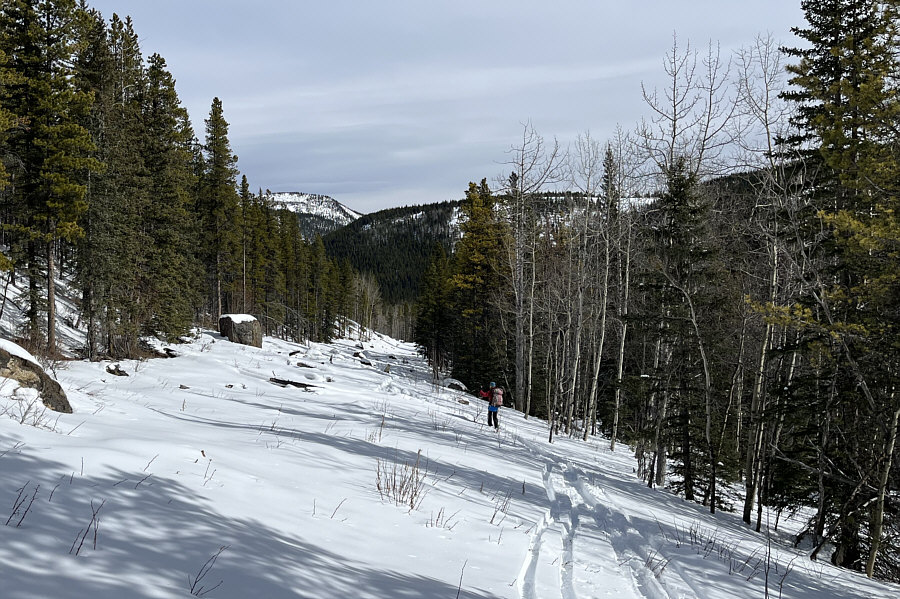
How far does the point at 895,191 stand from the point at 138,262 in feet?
84.4

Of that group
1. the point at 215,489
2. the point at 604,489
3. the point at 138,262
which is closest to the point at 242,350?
the point at 138,262

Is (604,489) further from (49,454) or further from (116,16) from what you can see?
(116,16)

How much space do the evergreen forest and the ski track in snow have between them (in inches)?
142

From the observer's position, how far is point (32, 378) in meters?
7.26

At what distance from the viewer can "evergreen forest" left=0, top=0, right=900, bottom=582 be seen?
9.10m

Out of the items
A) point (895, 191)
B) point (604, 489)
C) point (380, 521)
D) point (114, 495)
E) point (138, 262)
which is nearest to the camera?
point (114, 495)

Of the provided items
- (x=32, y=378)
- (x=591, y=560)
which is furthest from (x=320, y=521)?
(x=32, y=378)

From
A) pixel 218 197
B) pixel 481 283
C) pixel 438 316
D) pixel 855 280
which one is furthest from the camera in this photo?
pixel 438 316

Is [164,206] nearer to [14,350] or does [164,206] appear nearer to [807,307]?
[14,350]

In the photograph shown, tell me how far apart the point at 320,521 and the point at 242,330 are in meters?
27.0

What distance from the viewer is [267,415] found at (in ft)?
35.2

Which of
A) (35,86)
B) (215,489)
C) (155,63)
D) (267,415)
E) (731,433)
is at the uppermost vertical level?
(155,63)

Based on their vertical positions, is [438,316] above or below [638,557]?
above

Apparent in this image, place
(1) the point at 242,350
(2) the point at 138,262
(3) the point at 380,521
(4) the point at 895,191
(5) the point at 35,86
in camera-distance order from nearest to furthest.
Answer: (3) the point at 380,521, (4) the point at 895,191, (5) the point at 35,86, (2) the point at 138,262, (1) the point at 242,350
